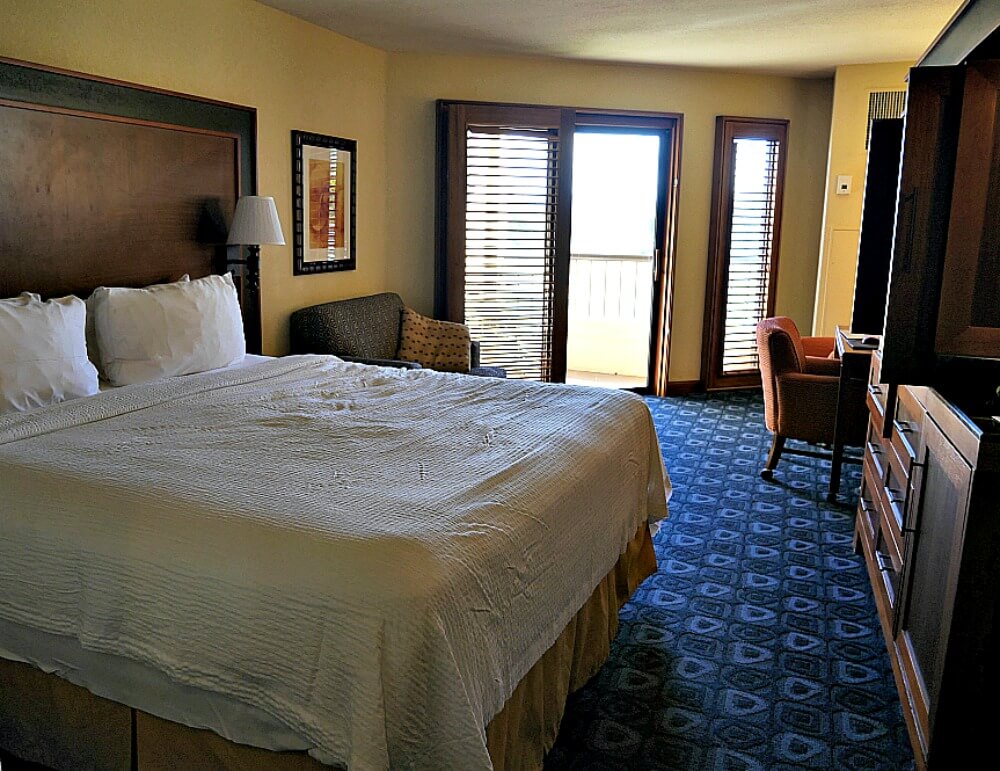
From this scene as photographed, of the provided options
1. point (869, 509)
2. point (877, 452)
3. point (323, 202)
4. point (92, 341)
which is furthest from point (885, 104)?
point (92, 341)

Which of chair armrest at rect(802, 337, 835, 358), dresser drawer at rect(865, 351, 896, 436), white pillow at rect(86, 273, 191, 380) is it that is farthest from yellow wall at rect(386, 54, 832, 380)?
dresser drawer at rect(865, 351, 896, 436)

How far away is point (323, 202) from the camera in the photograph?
4.95m

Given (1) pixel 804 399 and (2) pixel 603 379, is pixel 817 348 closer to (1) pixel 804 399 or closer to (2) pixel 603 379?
(1) pixel 804 399

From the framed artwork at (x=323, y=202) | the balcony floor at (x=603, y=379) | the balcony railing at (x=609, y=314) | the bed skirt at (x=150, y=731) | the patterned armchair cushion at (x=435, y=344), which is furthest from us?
the balcony railing at (x=609, y=314)

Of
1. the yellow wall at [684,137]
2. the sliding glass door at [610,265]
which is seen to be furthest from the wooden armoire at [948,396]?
the sliding glass door at [610,265]

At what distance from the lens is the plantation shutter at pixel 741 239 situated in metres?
6.34

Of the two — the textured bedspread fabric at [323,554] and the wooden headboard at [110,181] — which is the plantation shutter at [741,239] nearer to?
the wooden headboard at [110,181]

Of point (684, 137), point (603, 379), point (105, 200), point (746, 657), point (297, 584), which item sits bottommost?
point (746, 657)

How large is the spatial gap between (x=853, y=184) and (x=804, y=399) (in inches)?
94.4

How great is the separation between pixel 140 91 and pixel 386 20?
5.32 feet

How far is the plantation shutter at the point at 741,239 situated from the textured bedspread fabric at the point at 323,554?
4226mm

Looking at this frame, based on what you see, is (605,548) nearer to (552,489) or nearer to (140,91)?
(552,489)

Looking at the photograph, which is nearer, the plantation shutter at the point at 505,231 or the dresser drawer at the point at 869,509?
the dresser drawer at the point at 869,509

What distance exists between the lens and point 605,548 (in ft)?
8.08
